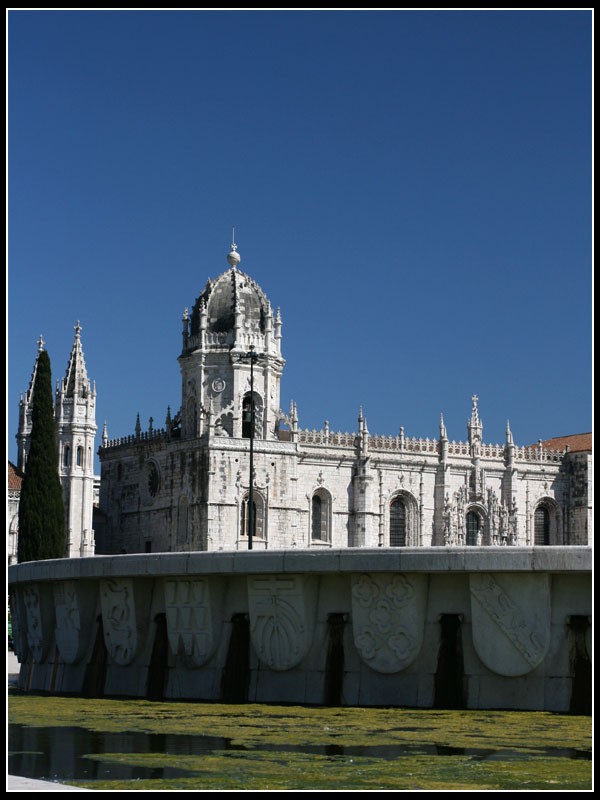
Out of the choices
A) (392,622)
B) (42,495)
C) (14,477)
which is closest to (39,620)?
(392,622)

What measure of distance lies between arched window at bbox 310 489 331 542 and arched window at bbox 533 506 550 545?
14.2 m

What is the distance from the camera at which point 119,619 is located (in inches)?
791

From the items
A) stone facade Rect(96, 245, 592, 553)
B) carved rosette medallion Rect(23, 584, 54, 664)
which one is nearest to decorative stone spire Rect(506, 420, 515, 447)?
stone facade Rect(96, 245, 592, 553)

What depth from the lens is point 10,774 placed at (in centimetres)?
1246

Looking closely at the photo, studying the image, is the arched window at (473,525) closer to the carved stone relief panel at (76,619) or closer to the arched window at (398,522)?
the arched window at (398,522)

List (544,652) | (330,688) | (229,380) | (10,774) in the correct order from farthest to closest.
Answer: (229,380) < (330,688) < (544,652) < (10,774)

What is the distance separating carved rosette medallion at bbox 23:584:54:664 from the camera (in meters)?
22.2

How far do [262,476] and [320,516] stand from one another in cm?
455

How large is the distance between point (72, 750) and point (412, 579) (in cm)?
502

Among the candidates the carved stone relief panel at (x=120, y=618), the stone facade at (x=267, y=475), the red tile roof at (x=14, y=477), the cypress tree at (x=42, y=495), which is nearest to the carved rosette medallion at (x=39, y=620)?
the carved stone relief panel at (x=120, y=618)

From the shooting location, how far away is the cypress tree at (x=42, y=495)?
180ft

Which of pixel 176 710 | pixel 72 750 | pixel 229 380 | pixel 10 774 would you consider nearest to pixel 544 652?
pixel 176 710

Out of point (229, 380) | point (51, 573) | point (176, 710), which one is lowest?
point (176, 710)

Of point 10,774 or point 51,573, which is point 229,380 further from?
point 10,774
